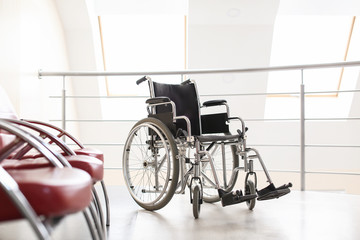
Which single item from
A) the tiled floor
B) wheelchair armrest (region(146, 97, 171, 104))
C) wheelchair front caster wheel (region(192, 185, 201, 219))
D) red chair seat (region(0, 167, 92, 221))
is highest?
wheelchair armrest (region(146, 97, 171, 104))

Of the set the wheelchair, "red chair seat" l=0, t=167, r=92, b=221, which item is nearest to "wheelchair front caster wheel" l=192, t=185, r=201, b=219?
the wheelchair

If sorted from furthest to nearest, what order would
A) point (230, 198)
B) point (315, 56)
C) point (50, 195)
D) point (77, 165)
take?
1. point (315, 56)
2. point (230, 198)
3. point (77, 165)
4. point (50, 195)

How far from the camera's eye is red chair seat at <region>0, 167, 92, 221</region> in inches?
27.8

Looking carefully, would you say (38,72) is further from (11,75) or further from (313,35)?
(313,35)

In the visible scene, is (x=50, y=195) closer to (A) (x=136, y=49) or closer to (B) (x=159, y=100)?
(B) (x=159, y=100)

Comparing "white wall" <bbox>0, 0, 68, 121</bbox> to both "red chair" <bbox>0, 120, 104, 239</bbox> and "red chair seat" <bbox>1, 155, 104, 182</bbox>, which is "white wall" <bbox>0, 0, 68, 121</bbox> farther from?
"red chair" <bbox>0, 120, 104, 239</bbox>

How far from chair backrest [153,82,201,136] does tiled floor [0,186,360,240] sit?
0.49 m

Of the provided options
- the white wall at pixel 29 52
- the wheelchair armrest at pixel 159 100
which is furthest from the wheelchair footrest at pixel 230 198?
the white wall at pixel 29 52

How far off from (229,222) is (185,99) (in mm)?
844

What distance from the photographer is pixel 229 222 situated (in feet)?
5.82

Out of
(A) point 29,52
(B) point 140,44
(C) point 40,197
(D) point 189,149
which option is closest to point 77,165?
(C) point 40,197

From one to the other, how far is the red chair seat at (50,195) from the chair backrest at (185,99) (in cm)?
145

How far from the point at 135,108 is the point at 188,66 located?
109cm

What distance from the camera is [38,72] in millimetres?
3074
